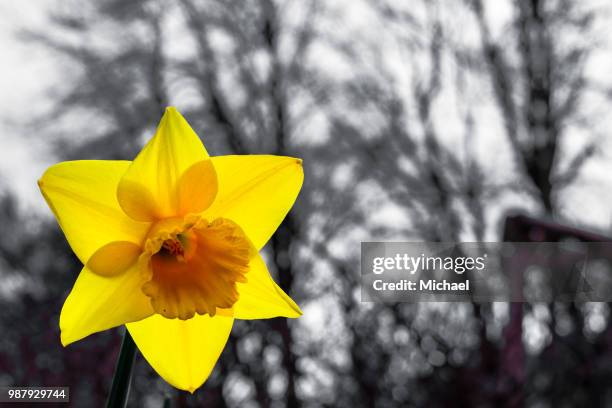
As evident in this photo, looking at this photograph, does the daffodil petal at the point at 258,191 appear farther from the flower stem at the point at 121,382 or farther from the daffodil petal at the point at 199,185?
the flower stem at the point at 121,382

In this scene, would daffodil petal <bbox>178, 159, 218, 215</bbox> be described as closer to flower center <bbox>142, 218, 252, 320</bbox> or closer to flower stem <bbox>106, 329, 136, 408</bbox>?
flower center <bbox>142, 218, 252, 320</bbox>

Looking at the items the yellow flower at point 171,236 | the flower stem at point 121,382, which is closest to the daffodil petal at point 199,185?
the yellow flower at point 171,236

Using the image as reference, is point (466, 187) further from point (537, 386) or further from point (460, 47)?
point (537, 386)

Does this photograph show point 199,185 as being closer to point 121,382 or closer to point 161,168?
point 161,168

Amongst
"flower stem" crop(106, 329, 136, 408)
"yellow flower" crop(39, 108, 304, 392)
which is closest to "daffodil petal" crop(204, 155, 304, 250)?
"yellow flower" crop(39, 108, 304, 392)

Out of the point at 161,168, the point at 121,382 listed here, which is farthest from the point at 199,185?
the point at 121,382

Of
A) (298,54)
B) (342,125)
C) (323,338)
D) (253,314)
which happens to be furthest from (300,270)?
(253,314)
